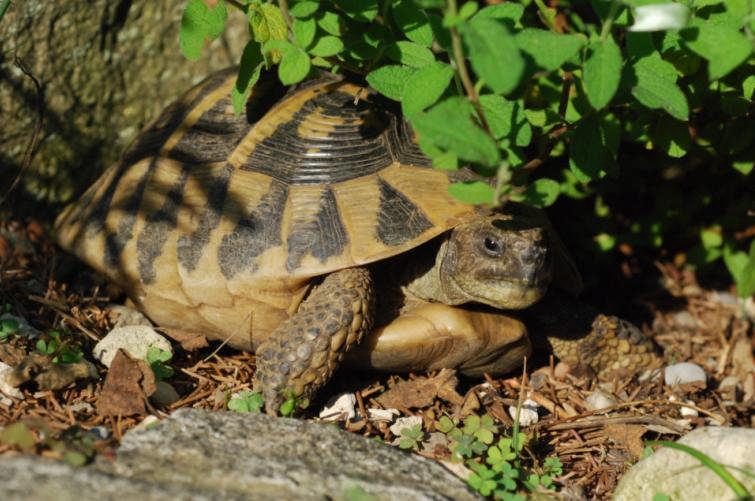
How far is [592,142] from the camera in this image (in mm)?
2582

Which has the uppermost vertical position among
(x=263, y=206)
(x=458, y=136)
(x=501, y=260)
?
(x=458, y=136)

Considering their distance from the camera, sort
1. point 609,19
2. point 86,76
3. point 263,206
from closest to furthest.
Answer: point 609,19, point 263,206, point 86,76

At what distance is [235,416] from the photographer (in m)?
2.42

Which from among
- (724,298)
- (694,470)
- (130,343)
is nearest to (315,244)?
(130,343)

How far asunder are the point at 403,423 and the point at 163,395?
85 centimetres

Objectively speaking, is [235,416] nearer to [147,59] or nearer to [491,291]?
[491,291]

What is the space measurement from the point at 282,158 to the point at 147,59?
1.33 m

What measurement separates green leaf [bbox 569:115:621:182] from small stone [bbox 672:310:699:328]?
170 centimetres

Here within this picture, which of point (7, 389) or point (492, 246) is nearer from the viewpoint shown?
point (7, 389)

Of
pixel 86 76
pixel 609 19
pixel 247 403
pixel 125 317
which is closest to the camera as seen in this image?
pixel 609 19

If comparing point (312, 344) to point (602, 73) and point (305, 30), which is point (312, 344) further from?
point (602, 73)

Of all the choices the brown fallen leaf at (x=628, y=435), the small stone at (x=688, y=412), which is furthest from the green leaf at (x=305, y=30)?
the small stone at (x=688, y=412)

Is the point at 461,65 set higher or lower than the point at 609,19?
lower

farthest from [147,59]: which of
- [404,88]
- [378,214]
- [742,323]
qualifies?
[742,323]
